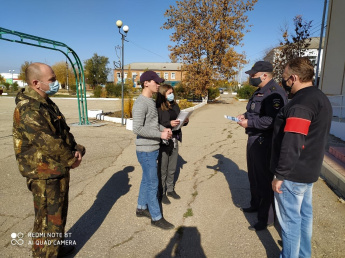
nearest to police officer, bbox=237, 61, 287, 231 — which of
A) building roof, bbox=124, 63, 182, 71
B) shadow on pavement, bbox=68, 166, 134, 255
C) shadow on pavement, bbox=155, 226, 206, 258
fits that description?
shadow on pavement, bbox=155, 226, 206, 258

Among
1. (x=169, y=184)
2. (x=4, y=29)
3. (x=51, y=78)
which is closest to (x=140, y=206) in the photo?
(x=169, y=184)

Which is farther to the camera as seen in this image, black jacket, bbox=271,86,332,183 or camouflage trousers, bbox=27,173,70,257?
camouflage trousers, bbox=27,173,70,257

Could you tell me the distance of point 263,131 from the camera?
279 cm

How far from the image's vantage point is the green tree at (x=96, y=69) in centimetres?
5403

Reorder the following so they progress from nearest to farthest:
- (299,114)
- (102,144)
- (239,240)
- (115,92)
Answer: (299,114) < (239,240) < (102,144) < (115,92)

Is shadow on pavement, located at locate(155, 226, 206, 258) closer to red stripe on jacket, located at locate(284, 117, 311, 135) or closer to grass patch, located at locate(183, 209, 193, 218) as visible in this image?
grass patch, located at locate(183, 209, 193, 218)

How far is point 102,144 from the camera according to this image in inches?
286

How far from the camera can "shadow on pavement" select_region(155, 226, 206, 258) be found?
2486mm

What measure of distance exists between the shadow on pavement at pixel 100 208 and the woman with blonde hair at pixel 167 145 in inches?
30.5

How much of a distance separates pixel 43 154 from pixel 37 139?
156mm

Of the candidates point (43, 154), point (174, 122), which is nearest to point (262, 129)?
point (174, 122)

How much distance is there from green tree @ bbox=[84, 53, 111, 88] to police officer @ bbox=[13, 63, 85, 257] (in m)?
56.2

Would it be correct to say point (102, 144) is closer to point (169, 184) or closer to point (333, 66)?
point (169, 184)

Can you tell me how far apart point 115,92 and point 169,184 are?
2789 centimetres
